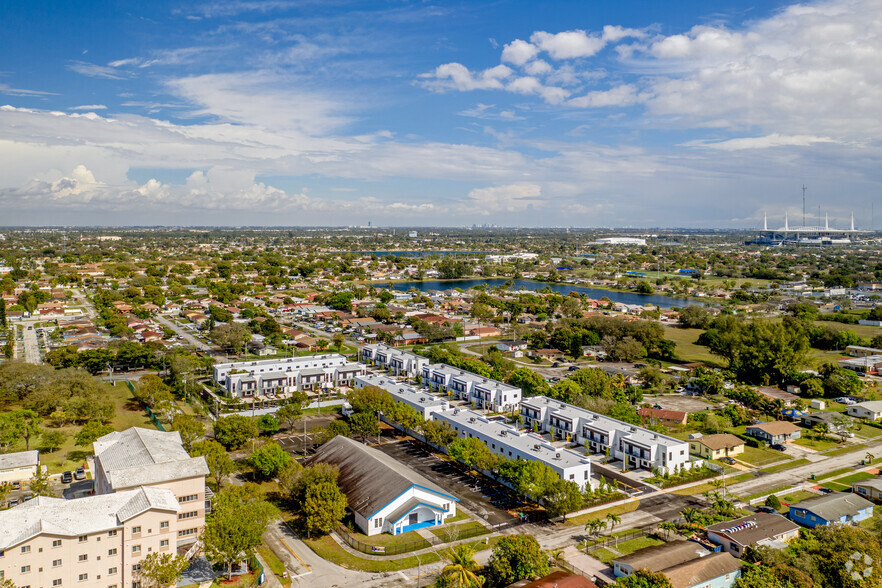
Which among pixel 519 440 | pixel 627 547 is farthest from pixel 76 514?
pixel 519 440

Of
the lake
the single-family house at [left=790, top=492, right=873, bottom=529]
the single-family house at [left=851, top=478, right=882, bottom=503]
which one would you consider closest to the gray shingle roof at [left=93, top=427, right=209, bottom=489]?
the single-family house at [left=790, top=492, right=873, bottom=529]

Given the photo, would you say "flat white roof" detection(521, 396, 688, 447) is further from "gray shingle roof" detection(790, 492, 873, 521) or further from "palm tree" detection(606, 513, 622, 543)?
"palm tree" detection(606, 513, 622, 543)

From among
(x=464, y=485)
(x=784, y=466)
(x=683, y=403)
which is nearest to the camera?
(x=464, y=485)

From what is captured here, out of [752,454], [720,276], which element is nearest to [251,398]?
[752,454]

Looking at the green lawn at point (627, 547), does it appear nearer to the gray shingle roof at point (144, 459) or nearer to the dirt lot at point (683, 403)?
the gray shingle roof at point (144, 459)

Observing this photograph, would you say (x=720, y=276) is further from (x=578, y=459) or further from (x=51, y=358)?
(x=51, y=358)

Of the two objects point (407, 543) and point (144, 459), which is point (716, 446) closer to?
point (407, 543)
